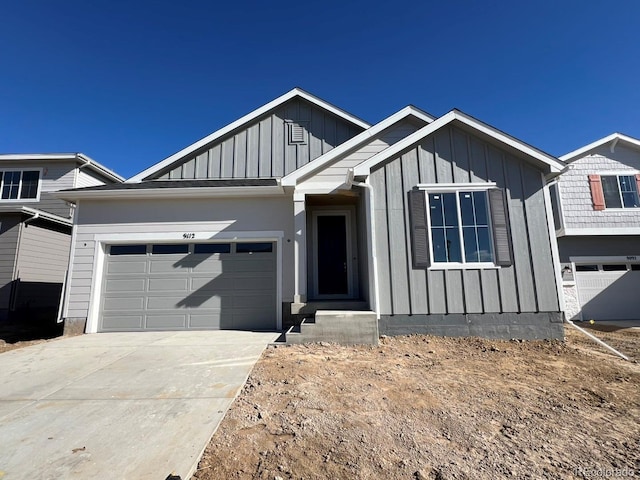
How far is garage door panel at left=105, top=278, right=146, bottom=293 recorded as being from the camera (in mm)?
7309

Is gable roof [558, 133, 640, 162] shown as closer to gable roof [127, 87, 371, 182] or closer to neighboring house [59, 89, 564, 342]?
neighboring house [59, 89, 564, 342]

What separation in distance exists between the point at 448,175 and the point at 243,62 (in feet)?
27.8

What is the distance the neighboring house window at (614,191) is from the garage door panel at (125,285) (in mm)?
14078

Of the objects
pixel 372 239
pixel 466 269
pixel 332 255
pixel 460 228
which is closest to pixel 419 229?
pixel 460 228

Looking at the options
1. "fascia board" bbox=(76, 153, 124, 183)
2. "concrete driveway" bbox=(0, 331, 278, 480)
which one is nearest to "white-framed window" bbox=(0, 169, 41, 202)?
"fascia board" bbox=(76, 153, 124, 183)

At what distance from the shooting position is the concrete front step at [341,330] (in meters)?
5.30

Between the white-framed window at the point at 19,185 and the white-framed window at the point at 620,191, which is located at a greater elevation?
the white-framed window at the point at 19,185

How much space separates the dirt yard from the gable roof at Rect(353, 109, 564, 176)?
3.60 metres

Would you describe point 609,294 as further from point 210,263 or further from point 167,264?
point 167,264

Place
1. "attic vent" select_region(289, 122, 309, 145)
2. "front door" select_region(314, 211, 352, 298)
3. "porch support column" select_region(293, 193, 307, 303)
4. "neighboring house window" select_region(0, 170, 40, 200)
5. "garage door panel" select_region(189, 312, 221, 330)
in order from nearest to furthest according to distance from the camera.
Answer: "porch support column" select_region(293, 193, 307, 303)
"garage door panel" select_region(189, 312, 221, 330)
"front door" select_region(314, 211, 352, 298)
"attic vent" select_region(289, 122, 309, 145)
"neighboring house window" select_region(0, 170, 40, 200)

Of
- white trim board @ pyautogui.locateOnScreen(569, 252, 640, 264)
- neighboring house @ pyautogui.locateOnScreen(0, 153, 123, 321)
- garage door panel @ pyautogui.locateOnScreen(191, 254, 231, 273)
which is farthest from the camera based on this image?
white trim board @ pyautogui.locateOnScreen(569, 252, 640, 264)

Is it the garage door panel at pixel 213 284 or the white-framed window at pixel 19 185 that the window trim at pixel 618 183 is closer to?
the garage door panel at pixel 213 284

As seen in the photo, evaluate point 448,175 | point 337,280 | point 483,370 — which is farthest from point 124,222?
point 483,370

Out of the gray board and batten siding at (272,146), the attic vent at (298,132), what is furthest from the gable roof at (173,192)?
the attic vent at (298,132)
